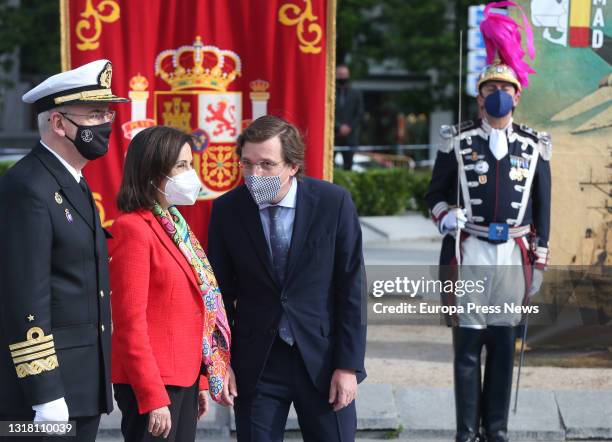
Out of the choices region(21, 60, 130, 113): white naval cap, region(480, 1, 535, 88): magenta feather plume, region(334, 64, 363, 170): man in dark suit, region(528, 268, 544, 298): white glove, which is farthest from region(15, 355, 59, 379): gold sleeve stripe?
region(334, 64, 363, 170): man in dark suit

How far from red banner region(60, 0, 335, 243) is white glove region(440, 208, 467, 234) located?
3.51ft

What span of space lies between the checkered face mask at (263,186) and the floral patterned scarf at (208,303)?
302mm

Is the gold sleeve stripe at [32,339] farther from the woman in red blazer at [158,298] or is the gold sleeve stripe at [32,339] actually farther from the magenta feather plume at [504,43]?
the magenta feather plume at [504,43]

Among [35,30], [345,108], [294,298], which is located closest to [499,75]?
[294,298]

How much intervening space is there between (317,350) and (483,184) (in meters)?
2.03

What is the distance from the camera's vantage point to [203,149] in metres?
7.00

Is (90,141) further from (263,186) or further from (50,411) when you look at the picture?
(50,411)

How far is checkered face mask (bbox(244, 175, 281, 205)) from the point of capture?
441cm

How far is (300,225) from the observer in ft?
14.7

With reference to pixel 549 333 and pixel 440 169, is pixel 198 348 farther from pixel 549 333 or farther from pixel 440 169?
pixel 549 333

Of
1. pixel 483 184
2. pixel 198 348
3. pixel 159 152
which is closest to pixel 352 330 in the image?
pixel 198 348

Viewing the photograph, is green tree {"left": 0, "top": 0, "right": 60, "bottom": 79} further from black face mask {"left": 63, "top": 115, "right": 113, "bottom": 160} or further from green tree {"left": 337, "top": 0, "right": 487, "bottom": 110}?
black face mask {"left": 63, "top": 115, "right": 113, "bottom": 160}

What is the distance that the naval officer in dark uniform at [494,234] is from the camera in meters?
6.11

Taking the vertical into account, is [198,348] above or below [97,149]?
below
